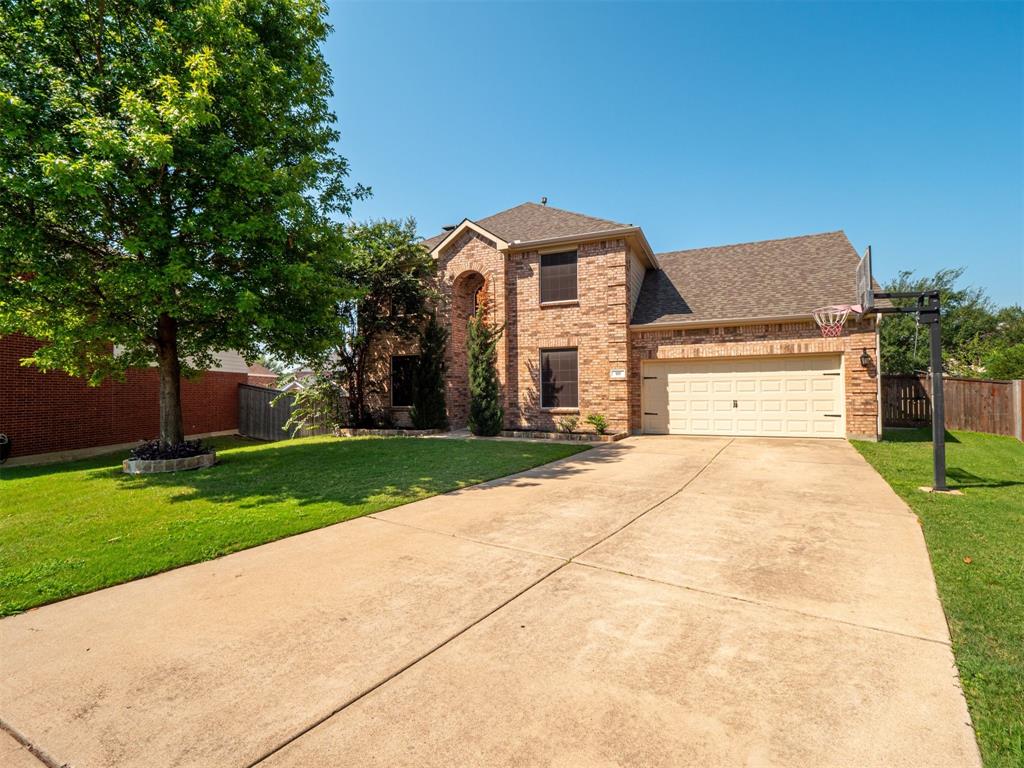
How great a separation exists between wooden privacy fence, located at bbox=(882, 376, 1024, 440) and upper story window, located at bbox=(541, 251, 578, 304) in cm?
967

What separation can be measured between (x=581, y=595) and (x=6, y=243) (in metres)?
9.78

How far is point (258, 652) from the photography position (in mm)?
2707

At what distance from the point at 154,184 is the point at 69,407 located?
957 cm

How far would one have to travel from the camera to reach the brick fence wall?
38.8 feet

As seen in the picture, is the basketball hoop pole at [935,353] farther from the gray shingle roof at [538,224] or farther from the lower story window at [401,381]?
the lower story window at [401,381]

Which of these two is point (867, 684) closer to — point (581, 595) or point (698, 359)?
point (581, 595)

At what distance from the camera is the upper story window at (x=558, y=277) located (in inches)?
543

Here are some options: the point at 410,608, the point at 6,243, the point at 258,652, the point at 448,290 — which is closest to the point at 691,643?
the point at 410,608

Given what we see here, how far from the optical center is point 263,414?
1898 centimetres

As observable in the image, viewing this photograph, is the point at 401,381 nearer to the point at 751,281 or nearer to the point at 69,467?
the point at 69,467

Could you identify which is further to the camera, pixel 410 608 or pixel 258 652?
pixel 410 608

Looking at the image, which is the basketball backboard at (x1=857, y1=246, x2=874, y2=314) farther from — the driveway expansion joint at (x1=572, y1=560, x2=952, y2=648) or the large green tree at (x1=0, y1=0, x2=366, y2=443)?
the large green tree at (x1=0, y1=0, x2=366, y2=443)

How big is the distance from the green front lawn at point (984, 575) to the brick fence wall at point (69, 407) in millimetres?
15691

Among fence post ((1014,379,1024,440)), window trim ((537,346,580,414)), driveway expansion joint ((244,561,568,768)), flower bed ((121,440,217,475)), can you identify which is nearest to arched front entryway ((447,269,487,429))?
window trim ((537,346,580,414))
